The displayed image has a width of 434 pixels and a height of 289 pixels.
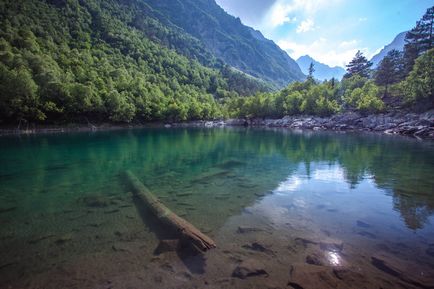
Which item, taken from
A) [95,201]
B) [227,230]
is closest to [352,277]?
[227,230]

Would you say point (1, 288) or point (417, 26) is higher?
point (417, 26)

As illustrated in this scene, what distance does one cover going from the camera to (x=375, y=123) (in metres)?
90.6

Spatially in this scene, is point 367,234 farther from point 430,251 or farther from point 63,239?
point 63,239

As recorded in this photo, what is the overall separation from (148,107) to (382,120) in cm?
10015

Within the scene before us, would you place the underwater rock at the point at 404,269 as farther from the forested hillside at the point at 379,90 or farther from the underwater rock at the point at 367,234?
the forested hillside at the point at 379,90

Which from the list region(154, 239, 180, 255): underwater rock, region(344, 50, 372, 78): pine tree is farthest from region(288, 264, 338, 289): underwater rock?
region(344, 50, 372, 78): pine tree

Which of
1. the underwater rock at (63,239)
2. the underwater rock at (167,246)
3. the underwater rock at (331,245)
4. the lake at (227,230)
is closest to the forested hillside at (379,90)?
the lake at (227,230)

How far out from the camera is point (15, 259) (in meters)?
9.06

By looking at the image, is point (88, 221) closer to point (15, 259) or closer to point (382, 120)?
point (15, 259)

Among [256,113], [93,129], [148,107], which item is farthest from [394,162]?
[256,113]

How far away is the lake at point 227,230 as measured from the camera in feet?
26.7

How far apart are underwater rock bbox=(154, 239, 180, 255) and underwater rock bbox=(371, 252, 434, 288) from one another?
7.48 m

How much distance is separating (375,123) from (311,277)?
100297 millimetres

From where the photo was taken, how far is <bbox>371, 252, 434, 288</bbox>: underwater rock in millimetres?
7817
